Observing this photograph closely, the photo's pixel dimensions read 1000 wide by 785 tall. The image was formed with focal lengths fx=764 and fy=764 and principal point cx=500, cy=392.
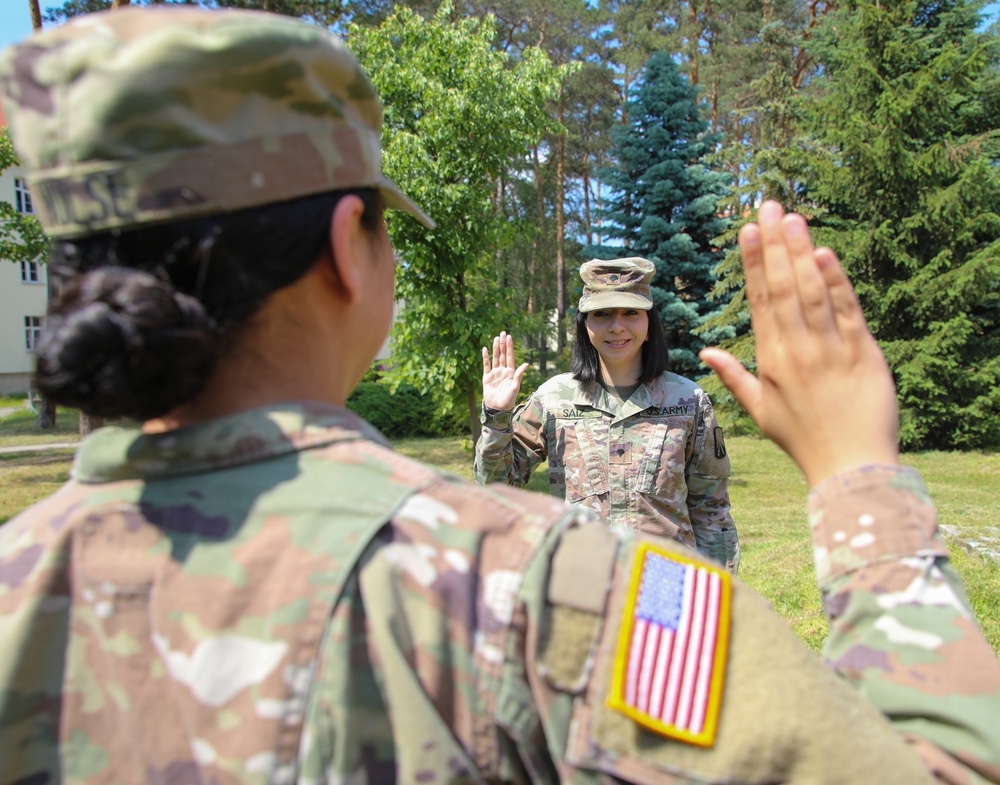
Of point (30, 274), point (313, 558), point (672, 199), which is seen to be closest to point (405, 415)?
point (672, 199)

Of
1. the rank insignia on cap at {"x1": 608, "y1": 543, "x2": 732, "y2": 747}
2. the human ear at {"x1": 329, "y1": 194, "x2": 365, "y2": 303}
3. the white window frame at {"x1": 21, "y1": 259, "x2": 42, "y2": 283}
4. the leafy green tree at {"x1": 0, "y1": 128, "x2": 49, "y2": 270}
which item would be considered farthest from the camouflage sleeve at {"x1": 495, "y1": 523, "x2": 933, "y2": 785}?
the white window frame at {"x1": 21, "y1": 259, "x2": 42, "y2": 283}

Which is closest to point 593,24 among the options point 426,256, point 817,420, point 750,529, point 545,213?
point 545,213

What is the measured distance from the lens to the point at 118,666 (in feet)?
2.92

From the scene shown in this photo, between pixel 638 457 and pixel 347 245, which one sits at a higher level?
pixel 347 245

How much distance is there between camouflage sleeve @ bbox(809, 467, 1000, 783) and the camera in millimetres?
791

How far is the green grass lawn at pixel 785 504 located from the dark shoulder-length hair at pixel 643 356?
8.36ft

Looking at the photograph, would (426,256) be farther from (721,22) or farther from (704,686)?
(721,22)

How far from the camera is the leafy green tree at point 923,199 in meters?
12.7

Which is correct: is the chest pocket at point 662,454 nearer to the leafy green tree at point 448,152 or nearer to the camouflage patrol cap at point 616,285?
the camouflage patrol cap at point 616,285

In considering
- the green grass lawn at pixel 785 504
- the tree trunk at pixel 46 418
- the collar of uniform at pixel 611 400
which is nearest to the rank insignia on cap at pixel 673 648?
the collar of uniform at pixel 611 400

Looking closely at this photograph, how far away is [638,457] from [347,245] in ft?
8.11

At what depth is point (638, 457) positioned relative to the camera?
128 inches

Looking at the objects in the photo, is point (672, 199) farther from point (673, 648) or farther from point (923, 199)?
point (673, 648)

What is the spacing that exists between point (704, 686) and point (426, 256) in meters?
9.43
